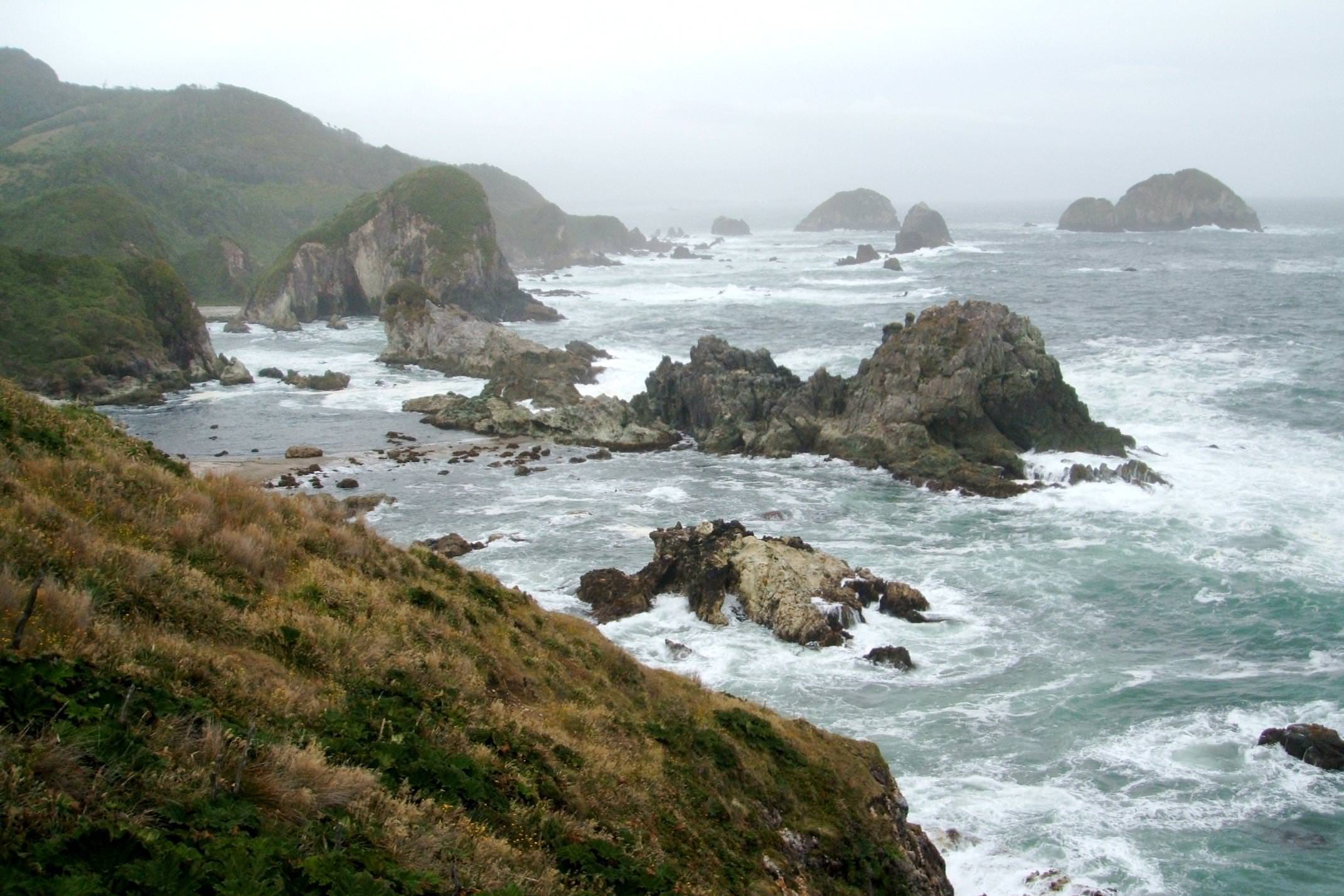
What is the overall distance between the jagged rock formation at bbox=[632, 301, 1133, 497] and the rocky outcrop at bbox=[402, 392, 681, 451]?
307 centimetres

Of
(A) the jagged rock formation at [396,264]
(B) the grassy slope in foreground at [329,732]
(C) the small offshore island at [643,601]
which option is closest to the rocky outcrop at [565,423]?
(C) the small offshore island at [643,601]

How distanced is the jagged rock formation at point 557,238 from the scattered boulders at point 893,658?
12377cm

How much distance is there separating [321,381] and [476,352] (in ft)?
36.2

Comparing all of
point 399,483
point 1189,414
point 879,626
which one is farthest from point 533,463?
point 1189,414

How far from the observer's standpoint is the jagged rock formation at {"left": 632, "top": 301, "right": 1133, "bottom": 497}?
40.3 metres

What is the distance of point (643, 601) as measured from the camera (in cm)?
2695

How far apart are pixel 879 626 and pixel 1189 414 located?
29.8m

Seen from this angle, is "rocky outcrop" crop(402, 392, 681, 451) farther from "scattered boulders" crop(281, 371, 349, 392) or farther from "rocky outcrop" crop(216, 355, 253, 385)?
"rocky outcrop" crop(216, 355, 253, 385)

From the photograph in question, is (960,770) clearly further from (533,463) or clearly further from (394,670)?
(533,463)

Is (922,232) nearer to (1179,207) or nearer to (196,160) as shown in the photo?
(1179,207)

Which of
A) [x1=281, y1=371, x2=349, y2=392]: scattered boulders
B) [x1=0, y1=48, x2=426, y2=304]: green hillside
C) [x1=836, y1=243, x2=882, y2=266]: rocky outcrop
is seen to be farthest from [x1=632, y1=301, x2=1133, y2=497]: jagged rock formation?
[x1=836, y1=243, x2=882, y2=266]: rocky outcrop

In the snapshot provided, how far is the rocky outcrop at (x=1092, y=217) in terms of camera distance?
173 meters

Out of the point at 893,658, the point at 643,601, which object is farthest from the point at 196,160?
the point at 893,658

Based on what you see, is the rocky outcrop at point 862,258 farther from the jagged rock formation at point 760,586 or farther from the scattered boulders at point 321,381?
the jagged rock formation at point 760,586
